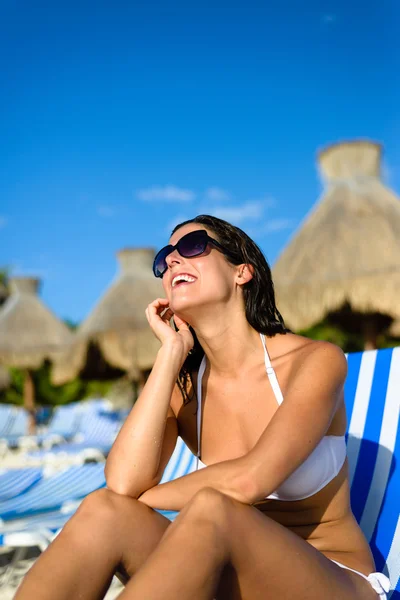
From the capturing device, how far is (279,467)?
1.48 meters

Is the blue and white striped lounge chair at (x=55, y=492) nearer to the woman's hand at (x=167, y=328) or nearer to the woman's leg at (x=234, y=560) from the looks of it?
the woman's hand at (x=167, y=328)

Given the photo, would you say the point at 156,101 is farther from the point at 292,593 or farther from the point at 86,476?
the point at 292,593

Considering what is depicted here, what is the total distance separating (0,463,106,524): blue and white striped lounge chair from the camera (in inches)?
138

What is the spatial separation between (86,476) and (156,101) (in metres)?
27.4

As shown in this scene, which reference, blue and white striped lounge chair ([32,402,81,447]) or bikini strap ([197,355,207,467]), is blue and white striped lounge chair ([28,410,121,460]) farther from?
bikini strap ([197,355,207,467])

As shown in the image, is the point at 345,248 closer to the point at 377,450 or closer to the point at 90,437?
the point at 90,437

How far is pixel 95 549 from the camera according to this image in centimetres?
147

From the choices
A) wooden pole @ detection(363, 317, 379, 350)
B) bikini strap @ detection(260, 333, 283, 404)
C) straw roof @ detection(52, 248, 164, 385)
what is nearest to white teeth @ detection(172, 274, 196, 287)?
bikini strap @ detection(260, 333, 283, 404)

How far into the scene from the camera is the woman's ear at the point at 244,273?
196cm

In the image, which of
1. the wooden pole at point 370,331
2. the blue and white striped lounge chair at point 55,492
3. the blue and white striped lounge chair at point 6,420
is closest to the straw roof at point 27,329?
the blue and white striped lounge chair at point 6,420

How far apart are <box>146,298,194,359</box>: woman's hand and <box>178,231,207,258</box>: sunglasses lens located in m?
0.27

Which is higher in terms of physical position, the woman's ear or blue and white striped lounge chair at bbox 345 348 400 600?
the woman's ear

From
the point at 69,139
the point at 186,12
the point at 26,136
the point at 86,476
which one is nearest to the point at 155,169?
the point at 69,139

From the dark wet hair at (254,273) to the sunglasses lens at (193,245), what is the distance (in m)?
0.07
